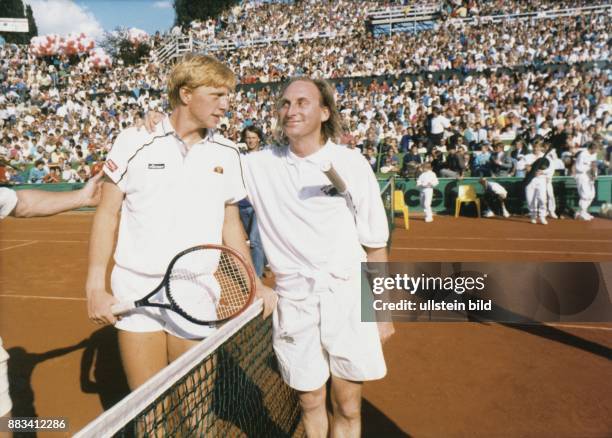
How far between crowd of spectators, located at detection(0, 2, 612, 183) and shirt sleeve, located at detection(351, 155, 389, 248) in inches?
408

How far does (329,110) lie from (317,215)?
1.97 feet

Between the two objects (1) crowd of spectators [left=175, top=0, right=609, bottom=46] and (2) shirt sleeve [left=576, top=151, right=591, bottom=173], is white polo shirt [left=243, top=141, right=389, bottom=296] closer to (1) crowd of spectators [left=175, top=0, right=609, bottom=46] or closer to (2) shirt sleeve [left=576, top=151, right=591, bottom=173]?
(2) shirt sleeve [left=576, top=151, right=591, bottom=173]

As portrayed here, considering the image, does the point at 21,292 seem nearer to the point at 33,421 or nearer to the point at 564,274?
the point at 33,421

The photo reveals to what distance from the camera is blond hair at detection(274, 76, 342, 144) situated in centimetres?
245

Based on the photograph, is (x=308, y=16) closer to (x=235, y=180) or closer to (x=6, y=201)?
(x=235, y=180)

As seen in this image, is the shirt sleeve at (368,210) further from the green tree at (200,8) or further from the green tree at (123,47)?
the green tree at (200,8)

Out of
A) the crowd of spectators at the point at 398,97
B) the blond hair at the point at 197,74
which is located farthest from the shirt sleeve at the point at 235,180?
the crowd of spectators at the point at 398,97

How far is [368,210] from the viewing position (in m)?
2.31

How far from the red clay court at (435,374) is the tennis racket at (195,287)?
1.75 metres

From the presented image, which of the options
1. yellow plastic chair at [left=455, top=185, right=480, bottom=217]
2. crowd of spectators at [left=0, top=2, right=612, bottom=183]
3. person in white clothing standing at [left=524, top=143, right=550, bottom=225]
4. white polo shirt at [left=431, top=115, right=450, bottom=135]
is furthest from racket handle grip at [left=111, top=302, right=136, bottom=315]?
white polo shirt at [left=431, top=115, right=450, bottom=135]

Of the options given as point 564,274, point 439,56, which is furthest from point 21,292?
point 439,56

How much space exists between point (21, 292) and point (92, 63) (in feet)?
96.1

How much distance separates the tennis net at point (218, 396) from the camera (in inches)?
59.3

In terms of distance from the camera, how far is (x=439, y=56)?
22.0m
